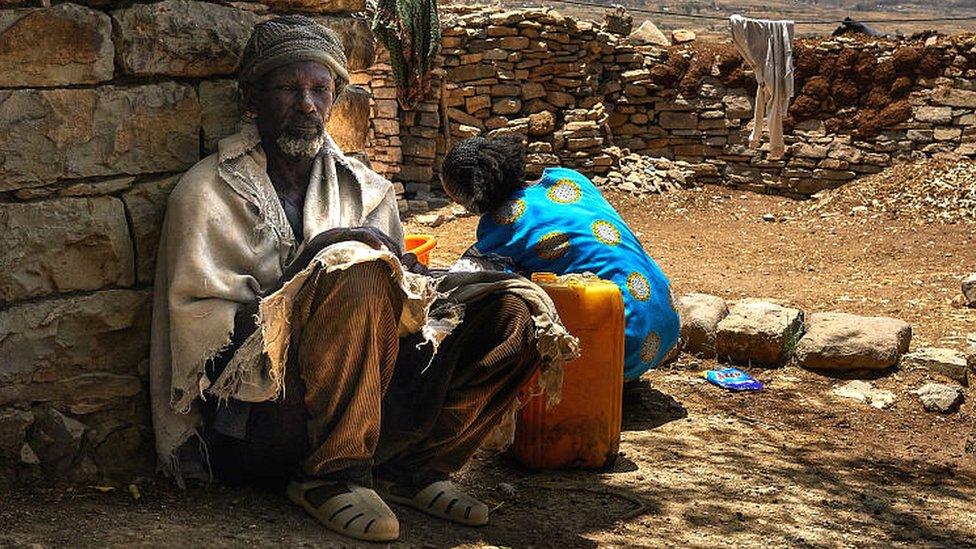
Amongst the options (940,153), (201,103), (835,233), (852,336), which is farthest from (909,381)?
(940,153)

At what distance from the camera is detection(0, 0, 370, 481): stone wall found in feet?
11.5

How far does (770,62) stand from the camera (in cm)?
1427

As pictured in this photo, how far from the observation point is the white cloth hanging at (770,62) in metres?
14.2

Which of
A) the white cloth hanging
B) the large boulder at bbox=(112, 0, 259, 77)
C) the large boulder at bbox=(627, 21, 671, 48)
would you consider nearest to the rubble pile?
the white cloth hanging

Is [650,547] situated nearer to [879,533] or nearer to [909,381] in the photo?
[879,533]

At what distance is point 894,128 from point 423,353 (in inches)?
484

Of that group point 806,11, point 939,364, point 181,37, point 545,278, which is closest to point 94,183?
point 181,37

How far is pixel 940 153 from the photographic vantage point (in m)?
14.6

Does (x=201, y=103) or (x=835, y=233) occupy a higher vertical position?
(x=201, y=103)

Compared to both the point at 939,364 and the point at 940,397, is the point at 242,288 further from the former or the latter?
the point at 939,364

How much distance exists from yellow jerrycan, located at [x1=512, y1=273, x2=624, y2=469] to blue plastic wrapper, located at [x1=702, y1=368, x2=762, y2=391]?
1.60m

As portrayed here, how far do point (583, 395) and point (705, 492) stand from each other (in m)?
0.56

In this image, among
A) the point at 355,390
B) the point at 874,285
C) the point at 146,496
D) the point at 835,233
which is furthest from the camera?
the point at 835,233

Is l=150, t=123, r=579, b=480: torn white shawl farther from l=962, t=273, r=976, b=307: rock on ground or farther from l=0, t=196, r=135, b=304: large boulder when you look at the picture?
l=962, t=273, r=976, b=307: rock on ground
